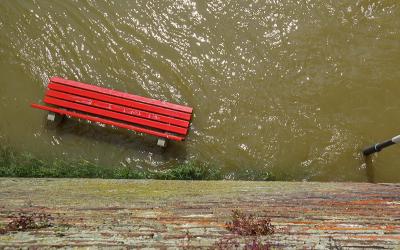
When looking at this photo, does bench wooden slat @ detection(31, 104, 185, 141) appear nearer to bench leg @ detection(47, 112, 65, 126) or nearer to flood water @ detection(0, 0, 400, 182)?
bench leg @ detection(47, 112, 65, 126)

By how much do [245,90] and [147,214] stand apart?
3.31 meters

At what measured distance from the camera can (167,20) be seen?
6.89 metres

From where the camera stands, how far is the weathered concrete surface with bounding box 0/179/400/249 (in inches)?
129

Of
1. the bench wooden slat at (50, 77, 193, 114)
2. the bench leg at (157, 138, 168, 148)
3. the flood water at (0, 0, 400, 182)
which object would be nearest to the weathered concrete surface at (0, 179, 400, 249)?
the bench leg at (157, 138, 168, 148)

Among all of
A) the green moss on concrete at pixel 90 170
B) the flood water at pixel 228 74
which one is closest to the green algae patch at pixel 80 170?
the green moss on concrete at pixel 90 170

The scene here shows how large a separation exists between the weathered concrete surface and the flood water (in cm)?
108

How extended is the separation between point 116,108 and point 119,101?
11 cm

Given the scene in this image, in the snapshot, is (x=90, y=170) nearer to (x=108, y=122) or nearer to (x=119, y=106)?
(x=108, y=122)

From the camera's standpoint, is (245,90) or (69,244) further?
(245,90)

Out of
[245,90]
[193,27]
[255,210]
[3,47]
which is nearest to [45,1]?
[3,47]

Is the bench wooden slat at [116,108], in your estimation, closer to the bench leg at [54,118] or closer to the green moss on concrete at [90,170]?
the bench leg at [54,118]

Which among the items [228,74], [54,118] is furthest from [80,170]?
[228,74]

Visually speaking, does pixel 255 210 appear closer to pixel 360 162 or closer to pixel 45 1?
pixel 360 162

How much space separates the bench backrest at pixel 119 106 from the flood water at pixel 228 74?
26cm
